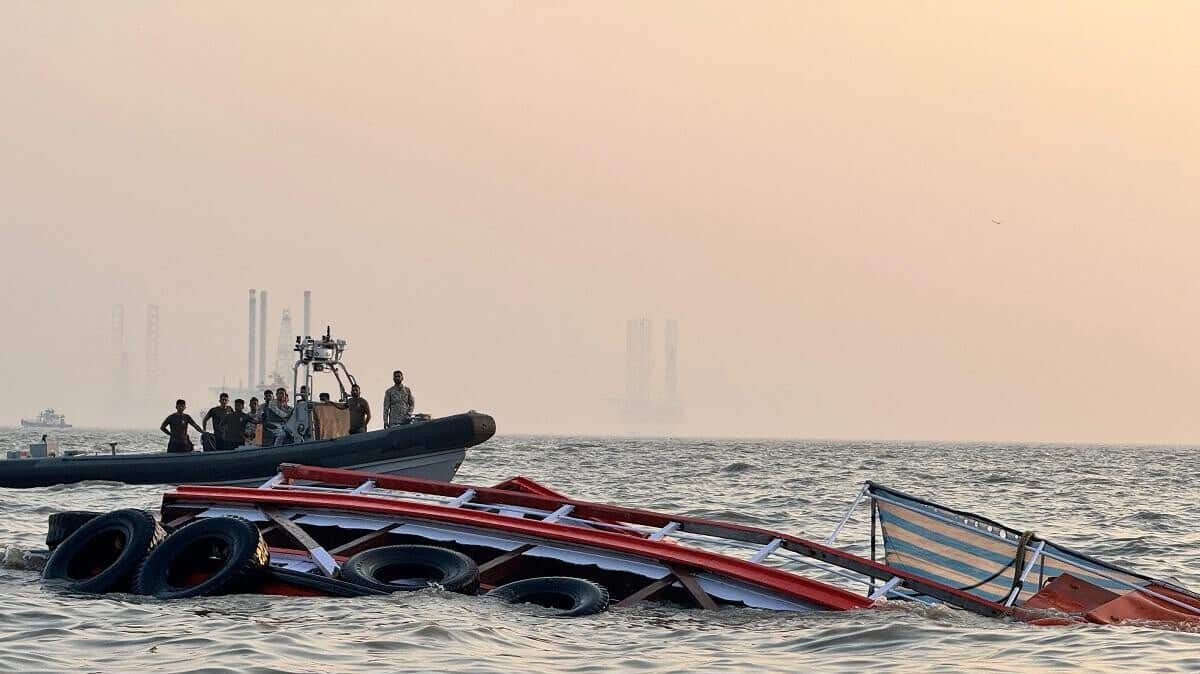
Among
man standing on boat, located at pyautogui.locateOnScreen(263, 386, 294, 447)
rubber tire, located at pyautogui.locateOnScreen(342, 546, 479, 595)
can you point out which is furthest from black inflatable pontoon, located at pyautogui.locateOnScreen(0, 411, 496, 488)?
rubber tire, located at pyautogui.locateOnScreen(342, 546, 479, 595)

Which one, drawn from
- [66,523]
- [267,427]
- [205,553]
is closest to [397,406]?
[267,427]

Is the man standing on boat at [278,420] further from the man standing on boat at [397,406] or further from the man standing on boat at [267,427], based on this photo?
the man standing on boat at [397,406]

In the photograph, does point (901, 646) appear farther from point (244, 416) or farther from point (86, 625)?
point (244, 416)

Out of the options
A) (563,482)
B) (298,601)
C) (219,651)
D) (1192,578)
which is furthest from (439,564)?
(563,482)

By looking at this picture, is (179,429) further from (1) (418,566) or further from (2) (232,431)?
(1) (418,566)

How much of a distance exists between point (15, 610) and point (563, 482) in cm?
2861

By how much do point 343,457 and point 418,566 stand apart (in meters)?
10.9

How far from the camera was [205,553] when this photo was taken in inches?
515

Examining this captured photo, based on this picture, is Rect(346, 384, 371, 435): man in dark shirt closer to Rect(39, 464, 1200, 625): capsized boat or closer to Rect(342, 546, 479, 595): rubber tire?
Rect(39, 464, 1200, 625): capsized boat

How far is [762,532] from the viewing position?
13.9 m

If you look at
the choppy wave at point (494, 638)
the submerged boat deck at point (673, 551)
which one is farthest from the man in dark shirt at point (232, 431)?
the submerged boat deck at point (673, 551)

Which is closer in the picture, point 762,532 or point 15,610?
point 15,610

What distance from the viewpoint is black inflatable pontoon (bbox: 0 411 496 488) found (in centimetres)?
2380

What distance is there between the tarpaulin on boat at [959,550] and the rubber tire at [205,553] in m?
Answer: 5.62
